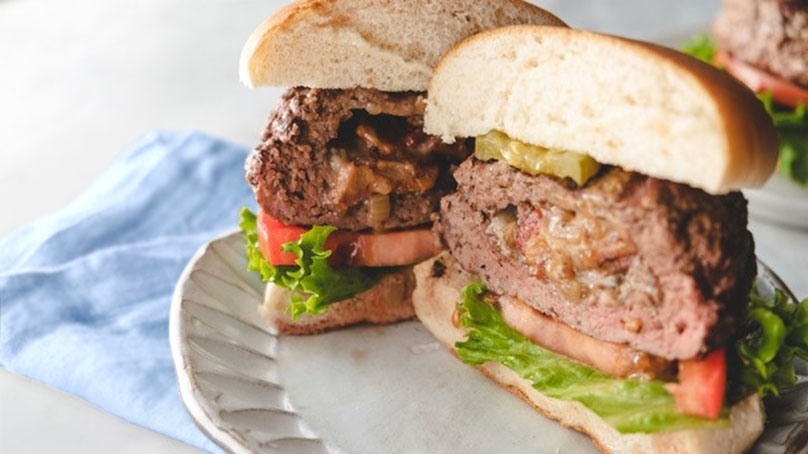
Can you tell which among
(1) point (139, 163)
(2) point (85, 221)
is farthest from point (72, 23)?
(2) point (85, 221)

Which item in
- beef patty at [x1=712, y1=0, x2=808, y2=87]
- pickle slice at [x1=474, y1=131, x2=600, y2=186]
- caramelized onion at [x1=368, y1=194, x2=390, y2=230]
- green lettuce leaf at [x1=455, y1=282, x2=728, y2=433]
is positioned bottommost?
green lettuce leaf at [x1=455, y1=282, x2=728, y2=433]

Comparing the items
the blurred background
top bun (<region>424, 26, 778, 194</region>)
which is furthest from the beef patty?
top bun (<region>424, 26, 778, 194</region>)

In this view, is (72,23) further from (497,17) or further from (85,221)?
(497,17)

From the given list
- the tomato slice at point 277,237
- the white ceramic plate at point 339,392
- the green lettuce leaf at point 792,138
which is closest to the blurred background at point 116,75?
the green lettuce leaf at point 792,138

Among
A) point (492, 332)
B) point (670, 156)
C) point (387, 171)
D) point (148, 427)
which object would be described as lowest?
point (148, 427)

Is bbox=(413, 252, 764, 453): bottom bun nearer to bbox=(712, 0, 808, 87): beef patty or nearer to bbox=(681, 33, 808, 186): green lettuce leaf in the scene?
bbox=(681, 33, 808, 186): green lettuce leaf

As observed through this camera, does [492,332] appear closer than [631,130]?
No

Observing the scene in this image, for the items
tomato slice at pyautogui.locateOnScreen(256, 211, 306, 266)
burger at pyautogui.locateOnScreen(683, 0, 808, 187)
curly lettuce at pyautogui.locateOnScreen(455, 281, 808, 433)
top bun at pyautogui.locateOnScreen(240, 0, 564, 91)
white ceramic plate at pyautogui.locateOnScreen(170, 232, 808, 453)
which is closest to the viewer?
curly lettuce at pyautogui.locateOnScreen(455, 281, 808, 433)
